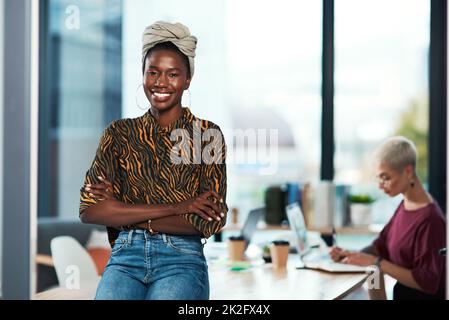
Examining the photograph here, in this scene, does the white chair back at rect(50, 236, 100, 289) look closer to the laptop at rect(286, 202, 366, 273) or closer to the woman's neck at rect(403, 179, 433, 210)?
the laptop at rect(286, 202, 366, 273)

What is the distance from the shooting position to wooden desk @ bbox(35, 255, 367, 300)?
214cm

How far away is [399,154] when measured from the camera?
2805 millimetres

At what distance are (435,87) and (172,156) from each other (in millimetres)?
2657

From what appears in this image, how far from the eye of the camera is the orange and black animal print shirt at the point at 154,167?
1751 mm

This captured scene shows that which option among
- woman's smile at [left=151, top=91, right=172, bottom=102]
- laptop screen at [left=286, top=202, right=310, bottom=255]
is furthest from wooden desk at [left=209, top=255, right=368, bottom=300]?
woman's smile at [left=151, top=91, right=172, bottom=102]

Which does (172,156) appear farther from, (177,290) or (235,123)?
(235,123)

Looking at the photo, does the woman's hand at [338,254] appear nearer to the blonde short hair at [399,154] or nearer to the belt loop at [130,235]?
the blonde short hair at [399,154]

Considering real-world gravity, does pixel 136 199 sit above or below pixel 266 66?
below

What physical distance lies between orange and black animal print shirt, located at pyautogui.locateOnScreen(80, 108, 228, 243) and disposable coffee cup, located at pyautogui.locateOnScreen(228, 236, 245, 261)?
1.11 metres

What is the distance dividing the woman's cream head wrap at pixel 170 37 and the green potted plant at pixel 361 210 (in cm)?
215

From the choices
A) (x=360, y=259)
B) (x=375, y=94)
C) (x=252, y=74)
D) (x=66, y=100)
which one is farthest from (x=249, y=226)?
(x=375, y=94)

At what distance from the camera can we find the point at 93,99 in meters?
4.75

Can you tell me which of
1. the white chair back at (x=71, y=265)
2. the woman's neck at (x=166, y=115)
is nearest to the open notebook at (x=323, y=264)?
the white chair back at (x=71, y=265)

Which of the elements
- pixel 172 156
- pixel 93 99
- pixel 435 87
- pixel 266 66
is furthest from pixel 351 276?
pixel 93 99
